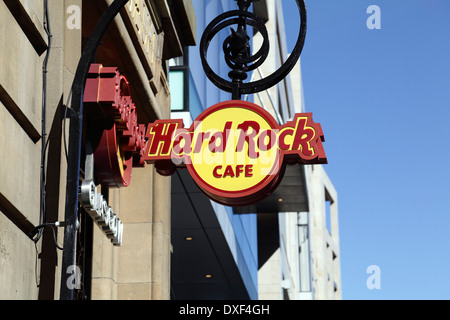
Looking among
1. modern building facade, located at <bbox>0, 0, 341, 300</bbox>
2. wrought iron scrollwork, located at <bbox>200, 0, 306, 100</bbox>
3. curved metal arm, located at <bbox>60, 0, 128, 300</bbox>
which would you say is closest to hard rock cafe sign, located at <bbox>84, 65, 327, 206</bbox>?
wrought iron scrollwork, located at <bbox>200, 0, 306, 100</bbox>

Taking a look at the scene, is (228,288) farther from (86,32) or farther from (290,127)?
(290,127)

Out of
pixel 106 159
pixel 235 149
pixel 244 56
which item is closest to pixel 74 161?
pixel 244 56

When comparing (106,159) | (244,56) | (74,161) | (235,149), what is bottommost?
(74,161)

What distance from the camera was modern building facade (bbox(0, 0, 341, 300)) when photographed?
1012 centimetres

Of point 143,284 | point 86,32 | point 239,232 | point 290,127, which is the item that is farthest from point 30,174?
point 239,232

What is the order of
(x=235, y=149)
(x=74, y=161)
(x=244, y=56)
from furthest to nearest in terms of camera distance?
(x=235, y=149)
(x=244, y=56)
(x=74, y=161)

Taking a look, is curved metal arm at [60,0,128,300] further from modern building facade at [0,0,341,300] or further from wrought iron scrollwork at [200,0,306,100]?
wrought iron scrollwork at [200,0,306,100]

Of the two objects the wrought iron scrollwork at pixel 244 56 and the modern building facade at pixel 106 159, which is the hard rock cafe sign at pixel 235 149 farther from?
the modern building facade at pixel 106 159

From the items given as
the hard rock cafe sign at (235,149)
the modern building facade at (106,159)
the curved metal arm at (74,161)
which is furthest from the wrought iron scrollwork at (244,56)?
the modern building facade at (106,159)

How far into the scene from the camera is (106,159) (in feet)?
44.3

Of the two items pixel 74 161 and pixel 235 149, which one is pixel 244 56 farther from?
pixel 74 161

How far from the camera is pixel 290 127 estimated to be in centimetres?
1164

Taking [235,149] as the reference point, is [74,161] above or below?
below

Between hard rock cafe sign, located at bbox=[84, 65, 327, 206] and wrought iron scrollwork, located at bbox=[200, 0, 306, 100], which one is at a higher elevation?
wrought iron scrollwork, located at bbox=[200, 0, 306, 100]
